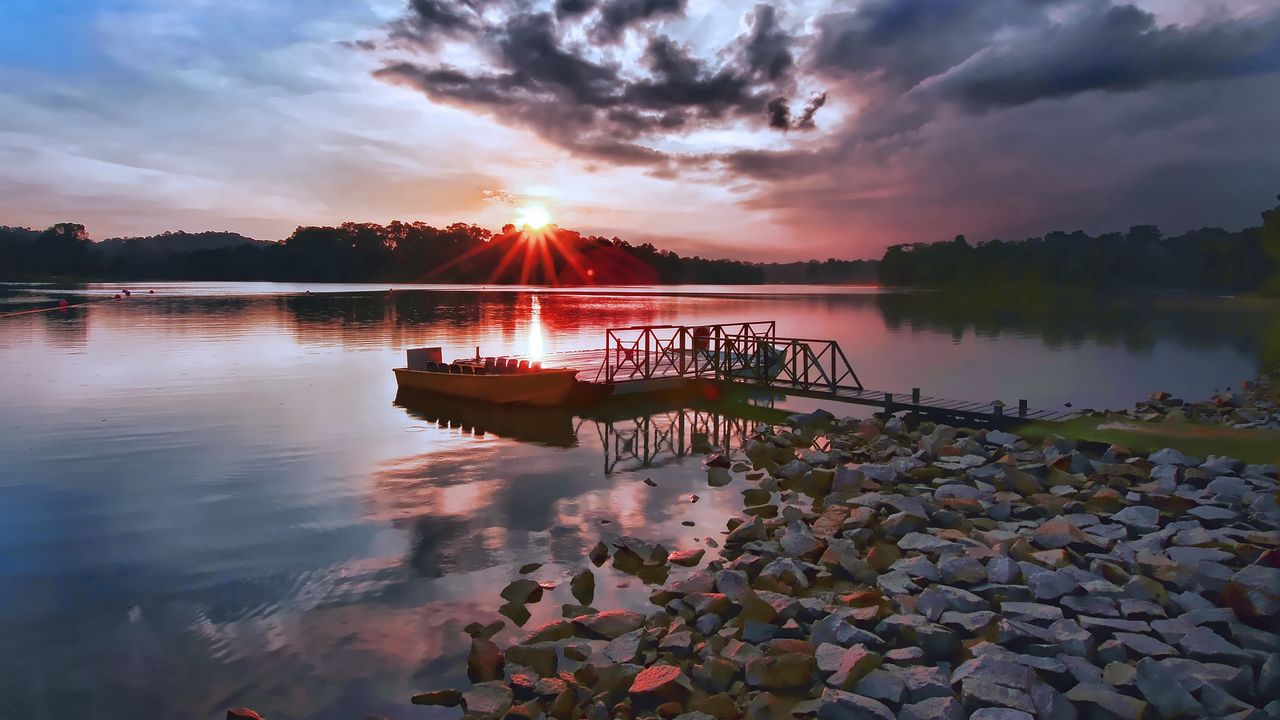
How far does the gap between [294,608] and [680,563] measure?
657 cm

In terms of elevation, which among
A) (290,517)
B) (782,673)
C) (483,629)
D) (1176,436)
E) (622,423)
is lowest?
(290,517)

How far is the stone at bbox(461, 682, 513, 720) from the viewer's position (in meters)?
7.84

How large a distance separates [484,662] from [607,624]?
186cm

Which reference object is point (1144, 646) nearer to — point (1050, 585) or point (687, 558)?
point (1050, 585)

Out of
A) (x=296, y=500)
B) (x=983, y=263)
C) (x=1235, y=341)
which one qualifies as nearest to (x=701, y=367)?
(x=296, y=500)

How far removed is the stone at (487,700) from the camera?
25.7 ft

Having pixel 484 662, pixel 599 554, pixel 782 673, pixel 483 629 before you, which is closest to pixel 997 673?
pixel 782 673

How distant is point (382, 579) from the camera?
1206 centimetres

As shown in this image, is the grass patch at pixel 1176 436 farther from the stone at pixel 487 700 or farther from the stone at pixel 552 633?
the stone at pixel 487 700

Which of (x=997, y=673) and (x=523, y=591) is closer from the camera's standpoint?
(x=997, y=673)

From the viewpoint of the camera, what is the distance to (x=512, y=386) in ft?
94.6

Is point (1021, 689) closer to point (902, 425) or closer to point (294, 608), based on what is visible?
point (294, 608)

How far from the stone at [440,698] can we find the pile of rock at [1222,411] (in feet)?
73.6

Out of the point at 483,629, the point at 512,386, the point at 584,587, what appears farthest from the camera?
the point at 512,386
